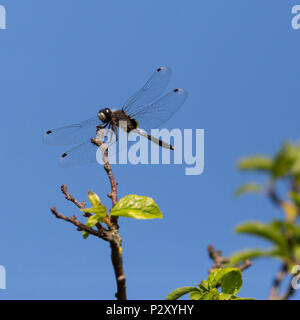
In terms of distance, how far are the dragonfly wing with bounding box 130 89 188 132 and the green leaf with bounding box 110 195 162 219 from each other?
4.24 meters

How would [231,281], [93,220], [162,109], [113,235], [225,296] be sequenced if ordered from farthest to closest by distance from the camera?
[162,109], [231,281], [225,296], [93,220], [113,235]

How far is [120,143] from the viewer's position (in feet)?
18.0

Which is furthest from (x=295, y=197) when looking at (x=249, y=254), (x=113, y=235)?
(x=113, y=235)

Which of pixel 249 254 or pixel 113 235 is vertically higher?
pixel 113 235

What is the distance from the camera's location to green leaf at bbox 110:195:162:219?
2.53 meters

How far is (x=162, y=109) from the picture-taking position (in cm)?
728

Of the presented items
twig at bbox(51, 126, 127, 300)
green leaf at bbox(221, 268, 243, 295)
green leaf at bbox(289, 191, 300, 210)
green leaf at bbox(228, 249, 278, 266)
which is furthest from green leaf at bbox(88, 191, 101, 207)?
green leaf at bbox(289, 191, 300, 210)

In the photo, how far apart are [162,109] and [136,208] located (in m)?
4.89

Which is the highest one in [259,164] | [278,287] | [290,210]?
[259,164]

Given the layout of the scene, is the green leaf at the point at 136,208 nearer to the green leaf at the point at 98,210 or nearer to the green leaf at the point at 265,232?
the green leaf at the point at 98,210

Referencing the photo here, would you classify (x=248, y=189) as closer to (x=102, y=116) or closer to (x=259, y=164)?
(x=259, y=164)

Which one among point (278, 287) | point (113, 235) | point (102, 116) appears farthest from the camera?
point (102, 116)

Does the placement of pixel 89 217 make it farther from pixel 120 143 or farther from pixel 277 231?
pixel 120 143
